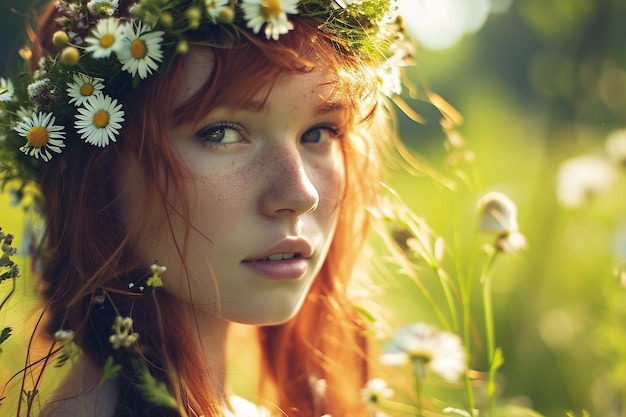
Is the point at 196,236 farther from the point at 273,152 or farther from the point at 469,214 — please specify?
the point at 469,214

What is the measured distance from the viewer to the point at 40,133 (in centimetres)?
114

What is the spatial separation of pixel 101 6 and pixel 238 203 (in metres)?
0.40

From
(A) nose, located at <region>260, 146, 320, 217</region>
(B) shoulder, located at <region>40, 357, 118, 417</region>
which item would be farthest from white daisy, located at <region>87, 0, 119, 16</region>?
(B) shoulder, located at <region>40, 357, 118, 417</region>

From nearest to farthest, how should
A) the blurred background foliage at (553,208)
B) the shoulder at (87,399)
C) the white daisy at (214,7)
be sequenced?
1. the white daisy at (214,7)
2. the shoulder at (87,399)
3. the blurred background foliage at (553,208)

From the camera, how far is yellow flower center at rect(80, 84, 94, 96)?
1102 mm

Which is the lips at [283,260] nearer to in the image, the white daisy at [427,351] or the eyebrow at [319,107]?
the eyebrow at [319,107]

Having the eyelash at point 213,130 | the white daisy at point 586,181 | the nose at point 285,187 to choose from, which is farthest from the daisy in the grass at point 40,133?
the white daisy at point 586,181

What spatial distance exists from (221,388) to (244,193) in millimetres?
423

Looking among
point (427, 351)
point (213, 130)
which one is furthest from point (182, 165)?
point (427, 351)

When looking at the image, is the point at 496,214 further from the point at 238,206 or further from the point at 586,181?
the point at 586,181

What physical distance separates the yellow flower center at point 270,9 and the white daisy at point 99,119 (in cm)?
28

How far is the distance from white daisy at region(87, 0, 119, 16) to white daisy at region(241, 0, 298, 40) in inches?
9.7

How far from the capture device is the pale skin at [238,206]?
1.11 metres

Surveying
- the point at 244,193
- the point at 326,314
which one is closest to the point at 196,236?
the point at 244,193
